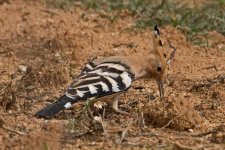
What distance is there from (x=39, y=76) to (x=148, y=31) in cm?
212

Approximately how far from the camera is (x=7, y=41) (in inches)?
344

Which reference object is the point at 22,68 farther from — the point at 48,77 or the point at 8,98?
the point at 8,98

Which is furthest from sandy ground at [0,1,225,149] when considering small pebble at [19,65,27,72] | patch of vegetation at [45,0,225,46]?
patch of vegetation at [45,0,225,46]

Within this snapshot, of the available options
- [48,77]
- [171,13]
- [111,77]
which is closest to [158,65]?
[111,77]

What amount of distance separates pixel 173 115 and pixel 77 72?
1867 millimetres

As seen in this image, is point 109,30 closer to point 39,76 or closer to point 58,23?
point 58,23

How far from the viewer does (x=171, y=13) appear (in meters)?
9.45

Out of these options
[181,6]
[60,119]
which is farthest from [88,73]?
[181,6]

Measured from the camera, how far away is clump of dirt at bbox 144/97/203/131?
6023mm

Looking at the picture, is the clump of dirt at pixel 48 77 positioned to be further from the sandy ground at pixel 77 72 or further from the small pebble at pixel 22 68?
the small pebble at pixel 22 68

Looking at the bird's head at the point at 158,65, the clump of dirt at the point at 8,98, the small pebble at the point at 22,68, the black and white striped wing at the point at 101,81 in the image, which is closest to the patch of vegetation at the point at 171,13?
the small pebble at the point at 22,68

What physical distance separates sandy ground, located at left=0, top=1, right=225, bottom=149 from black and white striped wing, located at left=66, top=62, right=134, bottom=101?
188 millimetres

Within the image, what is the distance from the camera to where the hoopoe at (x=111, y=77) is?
6.03 metres

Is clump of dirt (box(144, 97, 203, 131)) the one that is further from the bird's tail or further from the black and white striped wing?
the bird's tail
